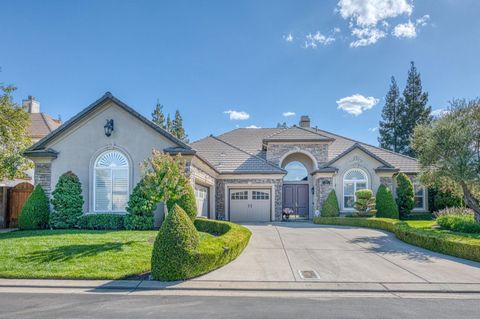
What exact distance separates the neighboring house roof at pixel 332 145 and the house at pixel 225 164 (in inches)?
3.1

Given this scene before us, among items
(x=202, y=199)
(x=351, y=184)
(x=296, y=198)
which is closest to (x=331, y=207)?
(x=351, y=184)

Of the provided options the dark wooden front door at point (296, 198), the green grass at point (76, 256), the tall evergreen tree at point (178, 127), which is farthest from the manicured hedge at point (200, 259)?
the tall evergreen tree at point (178, 127)

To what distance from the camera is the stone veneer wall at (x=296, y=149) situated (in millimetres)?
23656

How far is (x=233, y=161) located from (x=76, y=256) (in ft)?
47.0

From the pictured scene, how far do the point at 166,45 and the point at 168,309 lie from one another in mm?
14106

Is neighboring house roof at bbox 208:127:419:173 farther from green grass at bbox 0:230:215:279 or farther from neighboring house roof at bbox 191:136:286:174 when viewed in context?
green grass at bbox 0:230:215:279

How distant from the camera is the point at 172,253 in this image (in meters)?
7.98

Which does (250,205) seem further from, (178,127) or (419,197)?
(178,127)

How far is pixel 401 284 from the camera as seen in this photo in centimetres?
788

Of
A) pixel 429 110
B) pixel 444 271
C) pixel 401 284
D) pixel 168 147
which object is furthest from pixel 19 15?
pixel 429 110

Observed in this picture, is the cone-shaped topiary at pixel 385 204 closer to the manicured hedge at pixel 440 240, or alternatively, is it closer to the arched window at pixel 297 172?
the manicured hedge at pixel 440 240

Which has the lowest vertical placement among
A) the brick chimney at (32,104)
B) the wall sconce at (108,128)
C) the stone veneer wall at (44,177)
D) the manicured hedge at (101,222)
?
the manicured hedge at (101,222)

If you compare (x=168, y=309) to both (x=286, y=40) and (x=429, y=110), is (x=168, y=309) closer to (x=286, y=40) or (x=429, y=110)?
(x=286, y=40)

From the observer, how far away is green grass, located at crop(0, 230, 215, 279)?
8281mm
